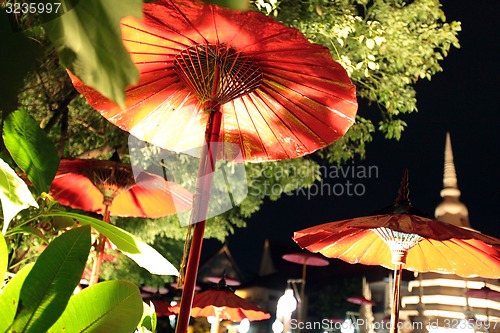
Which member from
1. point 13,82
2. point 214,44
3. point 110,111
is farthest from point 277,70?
point 13,82

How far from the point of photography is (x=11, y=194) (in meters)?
0.61

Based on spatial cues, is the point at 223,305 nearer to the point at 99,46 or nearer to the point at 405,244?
the point at 405,244

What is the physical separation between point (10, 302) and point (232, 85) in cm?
108

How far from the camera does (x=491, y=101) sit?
110ft

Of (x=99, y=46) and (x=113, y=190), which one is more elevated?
(x=113, y=190)

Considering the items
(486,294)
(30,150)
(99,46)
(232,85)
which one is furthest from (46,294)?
(486,294)

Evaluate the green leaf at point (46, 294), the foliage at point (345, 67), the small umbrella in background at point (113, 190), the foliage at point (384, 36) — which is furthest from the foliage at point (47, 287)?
the foliage at point (384, 36)

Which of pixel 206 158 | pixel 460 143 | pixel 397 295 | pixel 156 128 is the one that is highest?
pixel 460 143

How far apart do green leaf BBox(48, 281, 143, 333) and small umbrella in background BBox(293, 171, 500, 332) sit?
1953mm

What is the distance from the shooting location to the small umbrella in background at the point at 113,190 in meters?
3.17

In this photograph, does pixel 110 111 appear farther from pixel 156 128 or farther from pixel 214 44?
pixel 214 44

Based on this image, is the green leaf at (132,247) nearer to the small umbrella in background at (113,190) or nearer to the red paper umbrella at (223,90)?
the red paper umbrella at (223,90)

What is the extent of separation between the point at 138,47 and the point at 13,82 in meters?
1.09

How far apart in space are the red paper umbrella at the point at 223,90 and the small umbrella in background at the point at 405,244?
967 millimetres
